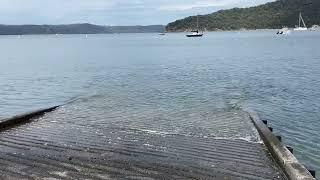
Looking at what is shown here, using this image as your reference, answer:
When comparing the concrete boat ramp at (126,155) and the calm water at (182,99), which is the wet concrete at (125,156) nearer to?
the concrete boat ramp at (126,155)

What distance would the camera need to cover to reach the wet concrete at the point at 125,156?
45.9ft

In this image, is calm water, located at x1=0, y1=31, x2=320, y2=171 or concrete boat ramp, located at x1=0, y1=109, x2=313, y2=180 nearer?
concrete boat ramp, located at x1=0, y1=109, x2=313, y2=180

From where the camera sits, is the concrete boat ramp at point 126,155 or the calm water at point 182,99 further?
the calm water at point 182,99

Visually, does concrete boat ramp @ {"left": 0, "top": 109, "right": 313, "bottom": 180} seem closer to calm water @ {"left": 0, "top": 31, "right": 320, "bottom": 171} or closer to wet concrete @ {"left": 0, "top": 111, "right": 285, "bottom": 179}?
wet concrete @ {"left": 0, "top": 111, "right": 285, "bottom": 179}

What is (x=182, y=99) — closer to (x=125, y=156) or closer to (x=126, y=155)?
(x=126, y=155)

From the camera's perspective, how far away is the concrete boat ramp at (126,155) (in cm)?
1398

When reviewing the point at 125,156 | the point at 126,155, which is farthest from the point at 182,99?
the point at 125,156

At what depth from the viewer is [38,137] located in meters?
19.0

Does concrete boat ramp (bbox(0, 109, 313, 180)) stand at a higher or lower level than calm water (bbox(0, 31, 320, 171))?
higher

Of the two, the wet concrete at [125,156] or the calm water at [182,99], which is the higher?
the wet concrete at [125,156]

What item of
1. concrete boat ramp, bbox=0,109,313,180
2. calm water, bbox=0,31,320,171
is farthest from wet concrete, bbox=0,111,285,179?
calm water, bbox=0,31,320,171

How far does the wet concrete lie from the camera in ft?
45.9

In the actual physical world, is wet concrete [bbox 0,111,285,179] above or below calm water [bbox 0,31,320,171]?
above

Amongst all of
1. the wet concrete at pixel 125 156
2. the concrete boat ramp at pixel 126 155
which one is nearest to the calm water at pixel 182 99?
the concrete boat ramp at pixel 126 155
